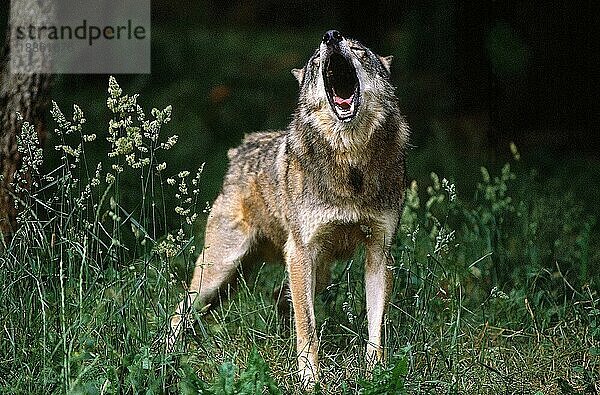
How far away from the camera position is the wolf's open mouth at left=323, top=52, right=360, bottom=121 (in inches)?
197

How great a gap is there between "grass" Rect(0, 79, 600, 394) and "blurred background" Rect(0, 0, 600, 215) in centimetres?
303

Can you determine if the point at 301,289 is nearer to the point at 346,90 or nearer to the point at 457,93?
the point at 346,90

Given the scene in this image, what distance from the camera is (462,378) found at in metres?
4.42

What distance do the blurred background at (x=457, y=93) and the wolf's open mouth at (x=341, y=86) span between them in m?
3.73

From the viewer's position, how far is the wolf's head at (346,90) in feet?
16.4

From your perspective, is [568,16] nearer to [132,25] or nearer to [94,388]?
[132,25]

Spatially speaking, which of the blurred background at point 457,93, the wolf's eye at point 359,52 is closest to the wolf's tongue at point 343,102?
the wolf's eye at point 359,52

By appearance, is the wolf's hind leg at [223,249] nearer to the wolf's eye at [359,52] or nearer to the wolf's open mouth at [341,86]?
the wolf's open mouth at [341,86]

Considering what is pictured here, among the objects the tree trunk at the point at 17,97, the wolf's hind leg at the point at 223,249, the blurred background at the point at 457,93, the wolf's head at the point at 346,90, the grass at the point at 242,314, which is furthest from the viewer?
the blurred background at the point at 457,93

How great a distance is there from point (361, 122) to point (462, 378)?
141 centimetres

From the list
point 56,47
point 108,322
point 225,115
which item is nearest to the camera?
point 108,322

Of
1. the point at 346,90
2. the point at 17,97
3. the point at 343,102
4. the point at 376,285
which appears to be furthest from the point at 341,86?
the point at 17,97

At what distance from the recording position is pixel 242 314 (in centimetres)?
504

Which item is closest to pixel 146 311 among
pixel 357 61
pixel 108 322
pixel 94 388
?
pixel 108 322
